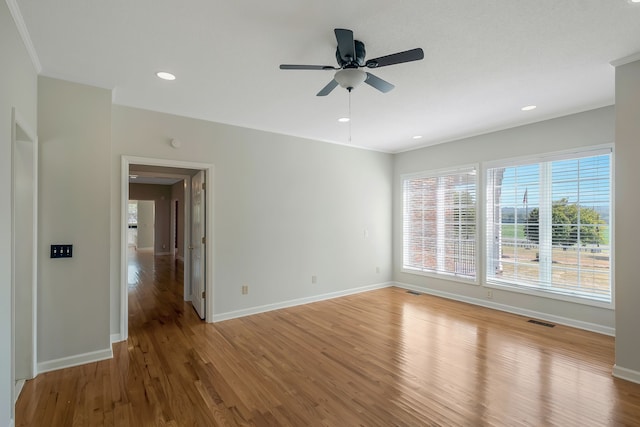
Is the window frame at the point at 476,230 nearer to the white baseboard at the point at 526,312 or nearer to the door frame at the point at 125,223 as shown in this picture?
the white baseboard at the point at 526,312

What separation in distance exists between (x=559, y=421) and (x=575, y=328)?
2412mm

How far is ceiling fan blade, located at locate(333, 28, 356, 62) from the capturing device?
201cm

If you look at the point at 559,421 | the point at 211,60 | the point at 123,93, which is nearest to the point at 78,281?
the point at 123,93

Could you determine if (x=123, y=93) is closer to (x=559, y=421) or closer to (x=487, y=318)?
(x=559, y=421)

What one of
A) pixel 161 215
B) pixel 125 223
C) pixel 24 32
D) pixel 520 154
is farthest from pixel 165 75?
pixel 161 215

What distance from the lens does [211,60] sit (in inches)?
105

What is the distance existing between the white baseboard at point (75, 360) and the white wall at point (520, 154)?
16.4ft

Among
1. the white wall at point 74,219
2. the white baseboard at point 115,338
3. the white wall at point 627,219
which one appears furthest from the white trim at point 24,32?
the white wall at point 627,219

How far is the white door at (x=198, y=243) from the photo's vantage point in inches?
172

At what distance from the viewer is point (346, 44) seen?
7.00ft

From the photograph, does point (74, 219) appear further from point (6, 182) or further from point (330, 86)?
point (330, 86)

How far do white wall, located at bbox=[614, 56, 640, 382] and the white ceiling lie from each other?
13.2 inches

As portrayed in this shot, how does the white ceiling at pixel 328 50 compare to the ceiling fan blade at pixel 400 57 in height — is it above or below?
above

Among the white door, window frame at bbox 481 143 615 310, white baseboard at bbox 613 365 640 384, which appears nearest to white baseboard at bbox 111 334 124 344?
the white door
